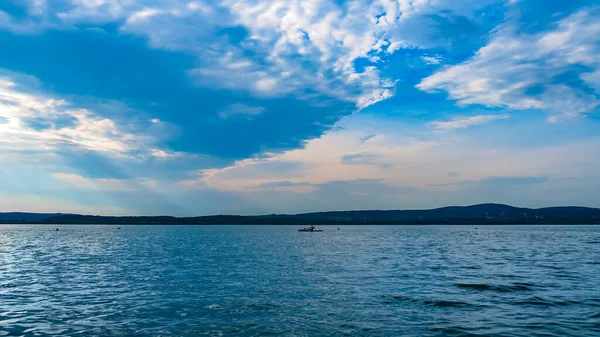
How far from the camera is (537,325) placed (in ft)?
83.1

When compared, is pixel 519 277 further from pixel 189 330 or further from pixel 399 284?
pixel 189 330

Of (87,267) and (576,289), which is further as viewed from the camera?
(87,267)

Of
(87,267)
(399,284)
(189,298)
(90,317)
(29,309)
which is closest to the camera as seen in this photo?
(90,317)

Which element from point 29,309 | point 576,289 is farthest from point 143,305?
point 576,289

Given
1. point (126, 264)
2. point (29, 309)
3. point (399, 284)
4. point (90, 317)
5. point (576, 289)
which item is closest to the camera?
point (90, 317)

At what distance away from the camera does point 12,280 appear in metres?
44.2

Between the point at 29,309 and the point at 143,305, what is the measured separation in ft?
25.6

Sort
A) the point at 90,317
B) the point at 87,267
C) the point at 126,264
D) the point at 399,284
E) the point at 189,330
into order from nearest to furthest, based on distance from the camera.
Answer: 1. the point at 189,330
2. the point at 90,317
3. the point at 399,284
4. the point at 87,267
5. the point at 126,264

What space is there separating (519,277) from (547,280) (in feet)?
10.2

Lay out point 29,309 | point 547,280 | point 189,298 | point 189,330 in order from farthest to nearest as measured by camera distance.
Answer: point 547,280 < point 189,298 < point 29,309 < point 189,330

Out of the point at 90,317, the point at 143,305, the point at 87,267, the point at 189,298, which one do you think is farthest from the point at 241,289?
the point at 87,267

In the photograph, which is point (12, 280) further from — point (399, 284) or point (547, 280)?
point (547, 280)

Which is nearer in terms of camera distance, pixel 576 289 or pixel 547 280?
pixel 576 289

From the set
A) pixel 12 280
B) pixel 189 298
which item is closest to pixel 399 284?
pixel 189 298
